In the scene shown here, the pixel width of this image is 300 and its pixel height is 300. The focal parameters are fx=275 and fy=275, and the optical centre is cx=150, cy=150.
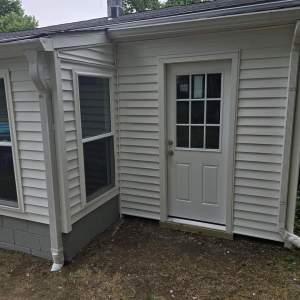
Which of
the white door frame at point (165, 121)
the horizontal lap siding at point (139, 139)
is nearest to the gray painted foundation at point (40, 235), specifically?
the horizontal lap siding at point (139, 139)

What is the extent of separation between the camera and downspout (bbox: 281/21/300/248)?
9.03ft

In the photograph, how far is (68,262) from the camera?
3.01 meters

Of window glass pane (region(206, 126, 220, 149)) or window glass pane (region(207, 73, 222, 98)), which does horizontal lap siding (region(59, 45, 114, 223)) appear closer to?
window glass pane (region(207, 73, 222, 98))

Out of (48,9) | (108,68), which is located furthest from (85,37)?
(48,9)

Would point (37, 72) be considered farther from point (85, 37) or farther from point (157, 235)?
point (157, 235)

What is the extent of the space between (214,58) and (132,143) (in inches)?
59.0

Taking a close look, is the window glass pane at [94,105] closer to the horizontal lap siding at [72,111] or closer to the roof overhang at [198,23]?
the horizontal lap siding at [72,111]

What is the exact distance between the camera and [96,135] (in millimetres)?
3371

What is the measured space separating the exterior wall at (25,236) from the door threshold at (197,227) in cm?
152

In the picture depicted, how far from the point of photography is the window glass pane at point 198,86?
10.9ft

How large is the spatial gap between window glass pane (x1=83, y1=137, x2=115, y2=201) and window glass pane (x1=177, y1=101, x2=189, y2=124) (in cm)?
96

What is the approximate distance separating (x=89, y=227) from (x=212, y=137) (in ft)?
6.12

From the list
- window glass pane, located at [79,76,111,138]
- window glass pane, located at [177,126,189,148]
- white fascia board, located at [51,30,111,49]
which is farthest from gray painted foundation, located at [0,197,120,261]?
white fascia board, located at [51,30,111,49]

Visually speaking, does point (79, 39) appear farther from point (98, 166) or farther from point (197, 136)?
point (197, 136)
